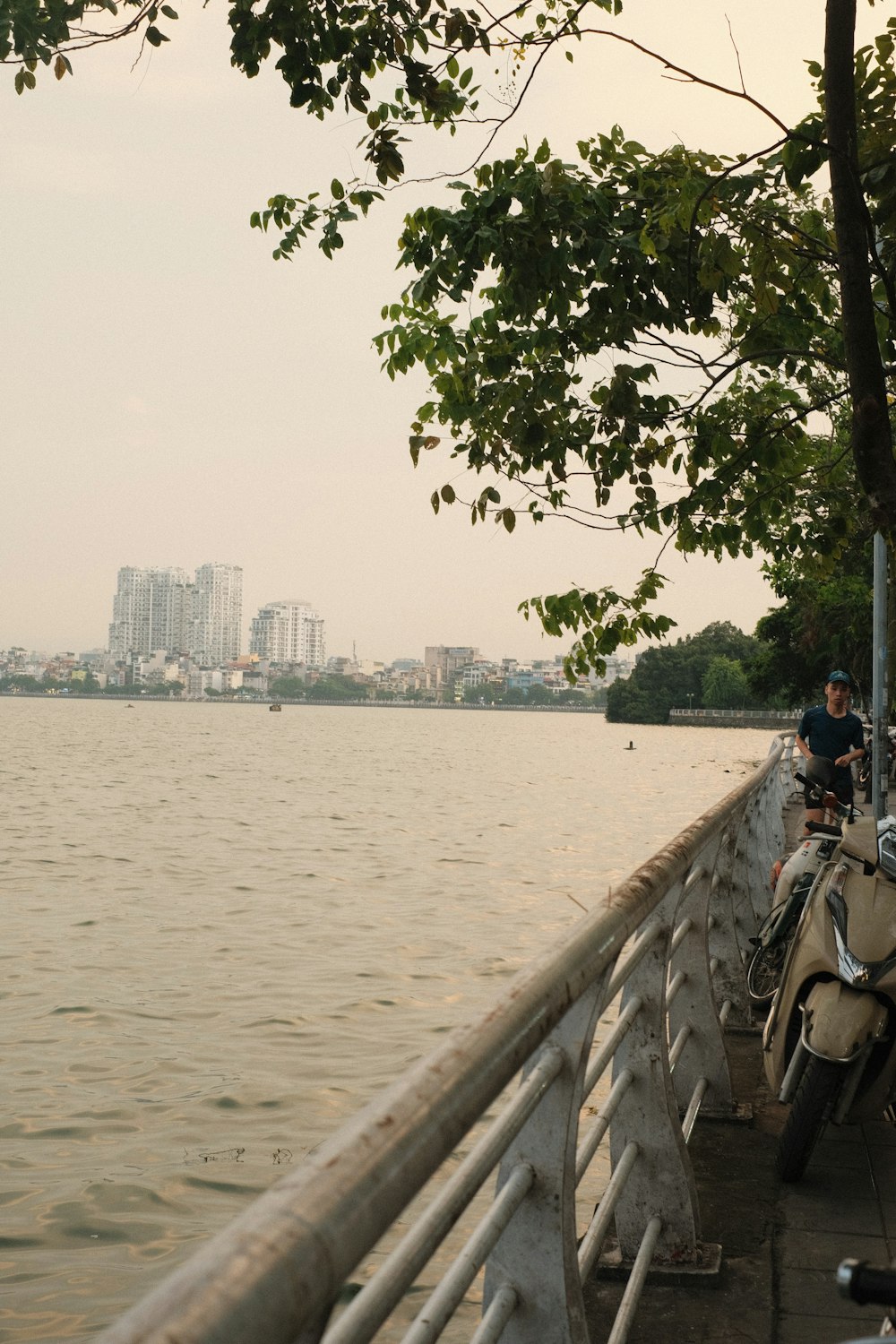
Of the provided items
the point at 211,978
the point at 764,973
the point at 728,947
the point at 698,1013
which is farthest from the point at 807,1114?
the point at 211,978

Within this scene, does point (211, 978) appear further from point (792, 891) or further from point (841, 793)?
point (792, 891)

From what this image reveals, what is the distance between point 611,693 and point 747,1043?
190185 mm

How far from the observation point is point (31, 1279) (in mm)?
6492

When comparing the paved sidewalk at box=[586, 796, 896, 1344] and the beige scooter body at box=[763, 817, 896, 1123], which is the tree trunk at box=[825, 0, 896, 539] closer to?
the beige scooter body at box=[763, 817, 896, 1123]

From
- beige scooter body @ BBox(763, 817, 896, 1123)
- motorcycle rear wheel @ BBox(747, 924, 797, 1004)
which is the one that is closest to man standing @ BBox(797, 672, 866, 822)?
motorcycle rear wheel @ BBox(747, 924, 797, 1004)

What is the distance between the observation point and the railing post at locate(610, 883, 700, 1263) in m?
3.54

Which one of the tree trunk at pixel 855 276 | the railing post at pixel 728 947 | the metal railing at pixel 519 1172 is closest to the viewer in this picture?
the metal railing at pixel 519 1172

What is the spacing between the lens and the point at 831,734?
9.71m

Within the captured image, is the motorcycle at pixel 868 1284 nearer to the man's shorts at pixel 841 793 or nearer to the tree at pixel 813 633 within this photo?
the man's shorts at pixel 841 793

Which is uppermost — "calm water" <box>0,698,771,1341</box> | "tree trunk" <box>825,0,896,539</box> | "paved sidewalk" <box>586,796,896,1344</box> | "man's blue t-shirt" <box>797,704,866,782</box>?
"tree trunk" <box>825,0,896,539</box>

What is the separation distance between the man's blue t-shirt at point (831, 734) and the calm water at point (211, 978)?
184cm

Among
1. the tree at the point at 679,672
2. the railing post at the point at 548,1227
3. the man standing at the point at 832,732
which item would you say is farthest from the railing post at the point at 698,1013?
the tree at the point at 679,672

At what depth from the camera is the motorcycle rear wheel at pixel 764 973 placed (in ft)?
21.6

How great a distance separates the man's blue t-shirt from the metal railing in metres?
4.11
